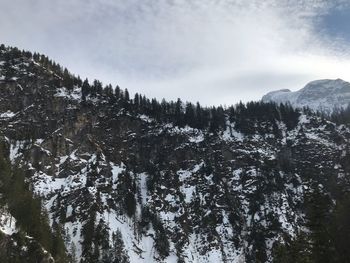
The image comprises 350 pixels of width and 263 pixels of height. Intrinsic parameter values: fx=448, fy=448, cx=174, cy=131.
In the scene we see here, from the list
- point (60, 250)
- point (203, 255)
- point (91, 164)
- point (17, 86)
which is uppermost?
point (17, 86)

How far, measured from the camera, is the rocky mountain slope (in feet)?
468

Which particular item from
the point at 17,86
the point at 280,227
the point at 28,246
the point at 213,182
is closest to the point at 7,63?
the point at 17,86

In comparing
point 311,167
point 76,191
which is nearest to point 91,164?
point 76,191

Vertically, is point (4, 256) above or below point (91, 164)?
below

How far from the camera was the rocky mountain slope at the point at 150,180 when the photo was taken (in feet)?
468

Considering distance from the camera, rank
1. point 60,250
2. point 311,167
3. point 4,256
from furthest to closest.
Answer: point 311,167 → point 60,250 → point 4,256

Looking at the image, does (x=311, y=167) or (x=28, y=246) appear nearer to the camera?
(x=28, y=246)

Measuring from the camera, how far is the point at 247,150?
19250cm

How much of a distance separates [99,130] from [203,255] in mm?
73016

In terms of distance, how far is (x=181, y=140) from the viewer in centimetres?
19762

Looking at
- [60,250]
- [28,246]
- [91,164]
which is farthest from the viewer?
[91,164]

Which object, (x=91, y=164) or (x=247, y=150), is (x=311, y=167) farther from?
(x=91, y=164)

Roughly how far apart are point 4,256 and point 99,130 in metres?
98.0

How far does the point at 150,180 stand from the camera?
562 ft
